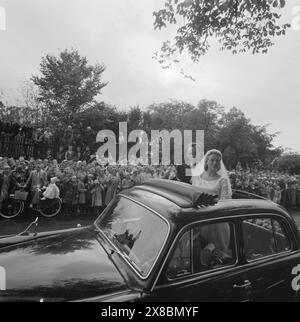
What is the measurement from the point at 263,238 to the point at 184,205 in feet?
3.05

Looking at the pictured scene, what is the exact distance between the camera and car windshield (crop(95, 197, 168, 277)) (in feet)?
10.4

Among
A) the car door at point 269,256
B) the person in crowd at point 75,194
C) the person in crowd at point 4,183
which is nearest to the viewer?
the car door at point 269,256

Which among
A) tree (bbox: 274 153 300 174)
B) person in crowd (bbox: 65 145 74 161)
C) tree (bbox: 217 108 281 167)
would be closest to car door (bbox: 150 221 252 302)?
person in crowd (bbox: 65 145 74 161)

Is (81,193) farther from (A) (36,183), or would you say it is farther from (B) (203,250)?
A: (B) (203,250)

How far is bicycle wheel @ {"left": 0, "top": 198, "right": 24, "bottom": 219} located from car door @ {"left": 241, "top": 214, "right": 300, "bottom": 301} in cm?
833

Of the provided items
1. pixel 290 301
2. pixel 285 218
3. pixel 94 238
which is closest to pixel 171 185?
pixel 94 238

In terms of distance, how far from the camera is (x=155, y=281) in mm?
2992

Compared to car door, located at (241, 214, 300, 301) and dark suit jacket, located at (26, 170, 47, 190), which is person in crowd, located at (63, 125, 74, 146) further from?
car door, located at (241, 214, 300, 301)

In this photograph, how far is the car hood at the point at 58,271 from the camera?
284 cm

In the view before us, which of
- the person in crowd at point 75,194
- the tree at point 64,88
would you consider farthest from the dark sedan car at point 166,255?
the tree at point 64,88

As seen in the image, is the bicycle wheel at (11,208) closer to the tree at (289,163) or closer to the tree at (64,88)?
the tree at (64,88)

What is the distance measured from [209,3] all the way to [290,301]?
23.2 feet

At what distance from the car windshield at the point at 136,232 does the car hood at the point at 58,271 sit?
17 cm

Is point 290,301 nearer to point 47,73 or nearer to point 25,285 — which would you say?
point 25,285
